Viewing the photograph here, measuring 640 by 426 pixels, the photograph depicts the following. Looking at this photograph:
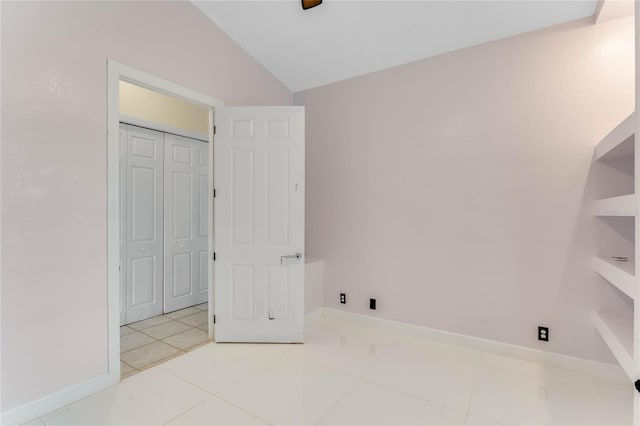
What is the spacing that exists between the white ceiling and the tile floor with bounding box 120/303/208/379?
3045mm

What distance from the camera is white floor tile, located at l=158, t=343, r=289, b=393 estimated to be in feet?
7.48

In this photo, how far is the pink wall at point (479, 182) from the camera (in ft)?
7.79

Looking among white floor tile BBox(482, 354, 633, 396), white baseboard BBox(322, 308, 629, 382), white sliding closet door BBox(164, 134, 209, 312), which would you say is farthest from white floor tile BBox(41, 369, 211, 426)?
white floor tile BBox(482, 354, 633, 396)

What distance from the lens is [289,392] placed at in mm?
2123

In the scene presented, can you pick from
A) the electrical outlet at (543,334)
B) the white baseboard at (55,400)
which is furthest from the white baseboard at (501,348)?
the white baseboard at (55,400)

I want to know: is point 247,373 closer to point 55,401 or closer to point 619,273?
point 55,401

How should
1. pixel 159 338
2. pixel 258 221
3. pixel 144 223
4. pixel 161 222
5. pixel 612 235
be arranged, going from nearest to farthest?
pixel 612 235 < pixel 258 221 < pixel 159 338 < pixel 144 223 < pixel 161 222

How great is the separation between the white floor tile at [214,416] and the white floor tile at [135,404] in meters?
0.06

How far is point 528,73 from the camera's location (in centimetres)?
254

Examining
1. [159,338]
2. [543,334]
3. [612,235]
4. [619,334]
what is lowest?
[159,338]

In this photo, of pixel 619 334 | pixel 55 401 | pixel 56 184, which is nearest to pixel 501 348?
pixel 619 334

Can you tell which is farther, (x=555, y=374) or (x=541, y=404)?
(x=555, y=374)

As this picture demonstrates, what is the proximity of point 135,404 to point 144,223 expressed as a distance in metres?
2.13

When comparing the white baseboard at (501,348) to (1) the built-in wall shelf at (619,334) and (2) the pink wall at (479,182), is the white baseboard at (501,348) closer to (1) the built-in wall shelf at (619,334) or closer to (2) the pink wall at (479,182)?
(2) the pink wall at (479,182)
